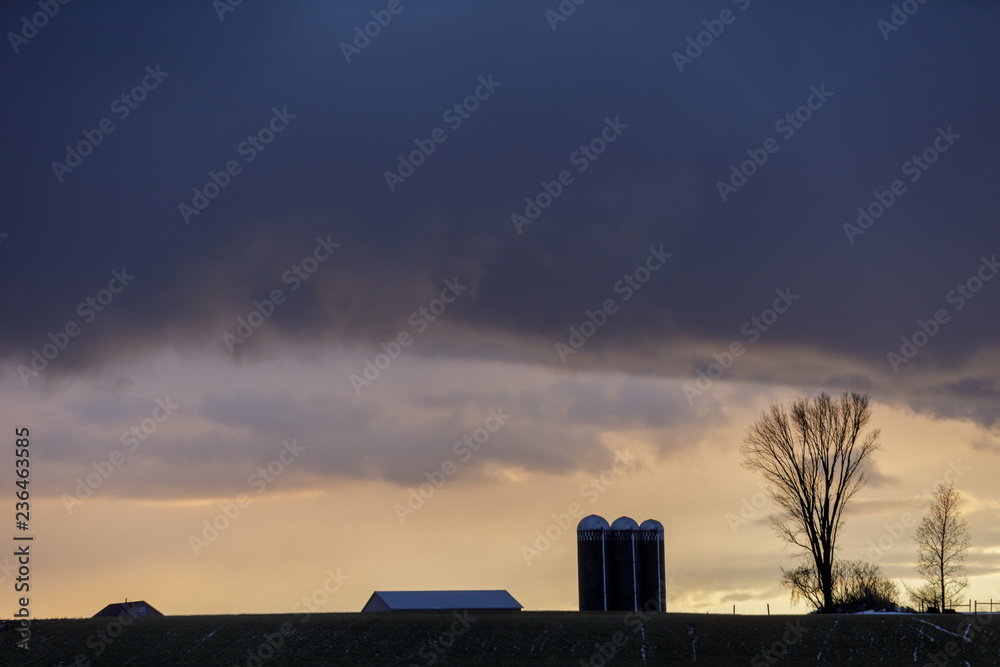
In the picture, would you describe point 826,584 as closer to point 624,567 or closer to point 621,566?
point 624,567

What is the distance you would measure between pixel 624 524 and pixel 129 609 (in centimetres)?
4019

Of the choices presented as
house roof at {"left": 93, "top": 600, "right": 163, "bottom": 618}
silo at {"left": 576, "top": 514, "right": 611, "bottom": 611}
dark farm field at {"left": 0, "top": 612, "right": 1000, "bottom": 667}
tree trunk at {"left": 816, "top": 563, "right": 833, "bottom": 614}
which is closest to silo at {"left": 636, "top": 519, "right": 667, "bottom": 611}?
silo at {"left": 576, "top": 514, "right": 611, "bottom": 611}

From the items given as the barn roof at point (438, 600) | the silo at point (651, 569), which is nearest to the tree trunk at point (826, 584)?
the silo at point (651, 569)

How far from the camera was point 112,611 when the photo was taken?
91688 millimetres

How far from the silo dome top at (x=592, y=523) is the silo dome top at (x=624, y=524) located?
0.64 meters

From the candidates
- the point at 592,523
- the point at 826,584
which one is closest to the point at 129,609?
the point at 592,523

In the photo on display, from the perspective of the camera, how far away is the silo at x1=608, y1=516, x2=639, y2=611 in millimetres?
72262

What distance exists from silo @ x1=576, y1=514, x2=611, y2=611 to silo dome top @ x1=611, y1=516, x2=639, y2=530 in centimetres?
58

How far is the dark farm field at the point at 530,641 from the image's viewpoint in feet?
187

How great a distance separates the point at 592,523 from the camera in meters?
74.1

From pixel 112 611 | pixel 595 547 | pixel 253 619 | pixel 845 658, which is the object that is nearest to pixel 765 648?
pixel 845 658

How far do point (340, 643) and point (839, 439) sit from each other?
36.9 meters

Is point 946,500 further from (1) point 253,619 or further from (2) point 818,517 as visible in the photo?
(1) point 253,619

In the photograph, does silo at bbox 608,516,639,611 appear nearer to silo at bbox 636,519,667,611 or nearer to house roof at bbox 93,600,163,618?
silo at bbox 636,519,667,611
